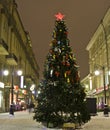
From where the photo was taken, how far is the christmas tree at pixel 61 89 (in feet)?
62.0

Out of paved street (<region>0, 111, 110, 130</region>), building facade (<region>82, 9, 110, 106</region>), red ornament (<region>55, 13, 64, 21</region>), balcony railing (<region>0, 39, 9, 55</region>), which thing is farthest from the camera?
building facade (<region>82, 9, 110, 106</region>)

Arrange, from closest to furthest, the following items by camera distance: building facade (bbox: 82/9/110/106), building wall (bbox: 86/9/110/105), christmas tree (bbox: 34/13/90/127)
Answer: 1. christmas tree (bbox: 34/13/90/127)
2. building facade (bbox: 82/9/110/106)
3. building wall (bbox: 86/9/110/105)

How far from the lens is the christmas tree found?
1891 centimetres

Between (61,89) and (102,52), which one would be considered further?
(102,52)

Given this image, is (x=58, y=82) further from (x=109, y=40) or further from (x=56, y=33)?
(x=109, y=40)

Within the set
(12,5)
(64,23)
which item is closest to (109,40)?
(12,5)

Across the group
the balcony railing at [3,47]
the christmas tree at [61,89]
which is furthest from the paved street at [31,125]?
the balcony railing at [3,47]

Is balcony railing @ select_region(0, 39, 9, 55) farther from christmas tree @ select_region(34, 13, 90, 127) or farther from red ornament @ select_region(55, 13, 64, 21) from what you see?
christmas tree @ select_region(34, 13, 90, 127)

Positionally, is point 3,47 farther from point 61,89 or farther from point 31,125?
point 61,89

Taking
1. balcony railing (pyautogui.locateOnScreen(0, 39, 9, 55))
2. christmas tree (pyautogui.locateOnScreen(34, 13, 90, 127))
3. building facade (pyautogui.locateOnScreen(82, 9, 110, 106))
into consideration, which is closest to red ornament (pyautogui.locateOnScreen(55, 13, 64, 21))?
christmas tree (pyautogui.locateOnScreen(34, 13, 90, 127))

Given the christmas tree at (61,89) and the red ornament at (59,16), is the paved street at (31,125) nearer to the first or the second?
the christmas tree at (61,89)

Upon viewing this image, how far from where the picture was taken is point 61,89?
19188mm

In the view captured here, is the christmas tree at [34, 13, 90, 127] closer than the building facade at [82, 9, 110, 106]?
Yes

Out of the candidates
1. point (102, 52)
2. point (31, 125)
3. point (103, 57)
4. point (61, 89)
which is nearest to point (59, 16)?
point (61, 89)
